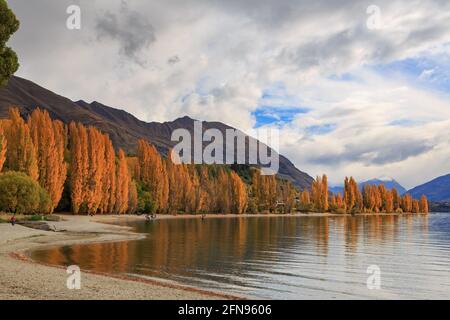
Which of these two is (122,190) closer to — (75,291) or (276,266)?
(276,266)

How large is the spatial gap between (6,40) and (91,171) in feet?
230

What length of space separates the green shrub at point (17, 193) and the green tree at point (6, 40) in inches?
1615

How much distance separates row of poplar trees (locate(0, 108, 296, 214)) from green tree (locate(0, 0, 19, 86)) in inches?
1503

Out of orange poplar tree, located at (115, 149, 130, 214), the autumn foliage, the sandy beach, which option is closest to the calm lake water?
the sandy beach

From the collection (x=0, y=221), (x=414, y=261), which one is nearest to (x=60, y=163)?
(x=0, y=221)

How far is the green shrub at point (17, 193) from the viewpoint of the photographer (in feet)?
200

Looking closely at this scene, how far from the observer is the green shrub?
2399 inches

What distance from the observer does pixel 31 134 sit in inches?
3275

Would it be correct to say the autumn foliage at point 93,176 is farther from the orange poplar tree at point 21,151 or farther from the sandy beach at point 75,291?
the sandy beach at point 75,291

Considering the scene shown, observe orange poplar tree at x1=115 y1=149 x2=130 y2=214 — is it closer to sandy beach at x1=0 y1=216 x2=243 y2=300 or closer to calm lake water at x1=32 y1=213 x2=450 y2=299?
calm lake water at x1=32 y1=213 x2=450 y2=299

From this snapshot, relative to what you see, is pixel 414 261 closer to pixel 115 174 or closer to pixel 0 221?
pixel 0 221
